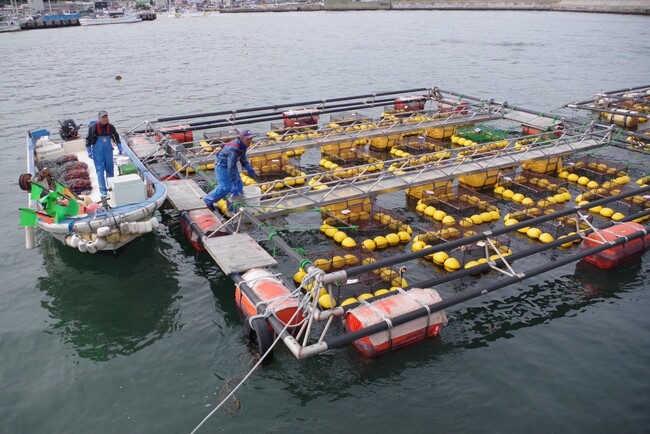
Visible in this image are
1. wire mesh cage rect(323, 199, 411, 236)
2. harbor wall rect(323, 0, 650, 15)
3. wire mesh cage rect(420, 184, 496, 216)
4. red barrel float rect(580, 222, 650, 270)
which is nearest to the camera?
red barrel float rect(580, 222, 650, 270)

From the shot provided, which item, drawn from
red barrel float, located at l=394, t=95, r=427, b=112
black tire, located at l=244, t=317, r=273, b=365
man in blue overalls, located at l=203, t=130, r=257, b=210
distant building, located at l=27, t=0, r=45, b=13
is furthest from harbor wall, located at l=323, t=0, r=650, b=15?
black tire, located at l=244, t=317, r=273, b=365

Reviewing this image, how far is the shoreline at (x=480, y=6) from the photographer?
117m

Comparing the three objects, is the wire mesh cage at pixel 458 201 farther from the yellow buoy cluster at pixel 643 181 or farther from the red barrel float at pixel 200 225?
the red barrel float at pixel 200 225

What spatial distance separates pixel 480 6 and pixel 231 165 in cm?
15601

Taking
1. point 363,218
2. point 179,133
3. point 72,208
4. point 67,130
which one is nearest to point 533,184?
point 363,218

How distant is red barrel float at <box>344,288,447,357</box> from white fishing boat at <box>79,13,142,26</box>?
14794 cm

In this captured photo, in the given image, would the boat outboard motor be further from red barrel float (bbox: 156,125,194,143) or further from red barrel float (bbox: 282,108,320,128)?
red barrel float (bbox: 282,108,320,128)

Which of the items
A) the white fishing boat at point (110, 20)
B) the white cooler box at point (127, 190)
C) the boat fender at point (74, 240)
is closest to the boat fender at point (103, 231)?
the boat fender at point (74, 240)

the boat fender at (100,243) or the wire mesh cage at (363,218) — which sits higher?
the boat fender at (100,243)

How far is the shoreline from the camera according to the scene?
384 feet

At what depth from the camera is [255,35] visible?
108 meters

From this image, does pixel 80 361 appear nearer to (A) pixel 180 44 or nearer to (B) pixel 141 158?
(B) pixel 141 158

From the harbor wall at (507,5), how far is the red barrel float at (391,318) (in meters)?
127

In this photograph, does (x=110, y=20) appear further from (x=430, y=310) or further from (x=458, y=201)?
(x=430, y=310)
